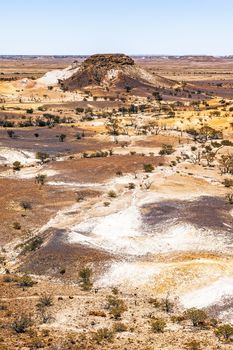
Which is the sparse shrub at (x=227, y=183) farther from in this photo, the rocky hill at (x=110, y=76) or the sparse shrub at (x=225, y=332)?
the rocky hill at (x=110, y=76)

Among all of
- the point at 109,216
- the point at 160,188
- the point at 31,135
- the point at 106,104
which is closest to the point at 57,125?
the point at 31,135

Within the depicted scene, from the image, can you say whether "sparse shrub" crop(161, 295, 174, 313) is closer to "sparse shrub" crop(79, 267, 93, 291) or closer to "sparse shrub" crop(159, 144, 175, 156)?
"sparse shrub" crop(79, 267, 93, 291)

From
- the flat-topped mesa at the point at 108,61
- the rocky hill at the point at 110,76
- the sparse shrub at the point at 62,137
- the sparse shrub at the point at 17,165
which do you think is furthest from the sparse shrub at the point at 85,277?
the flat-topped mesa at the point at 108,61

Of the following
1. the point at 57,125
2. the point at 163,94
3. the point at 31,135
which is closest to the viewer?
the point at 31,135

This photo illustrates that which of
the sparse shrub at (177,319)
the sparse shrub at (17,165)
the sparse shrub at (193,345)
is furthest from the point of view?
the sparse shrub at (17,165)

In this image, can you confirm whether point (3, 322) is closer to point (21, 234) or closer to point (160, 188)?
point (21, 234)
